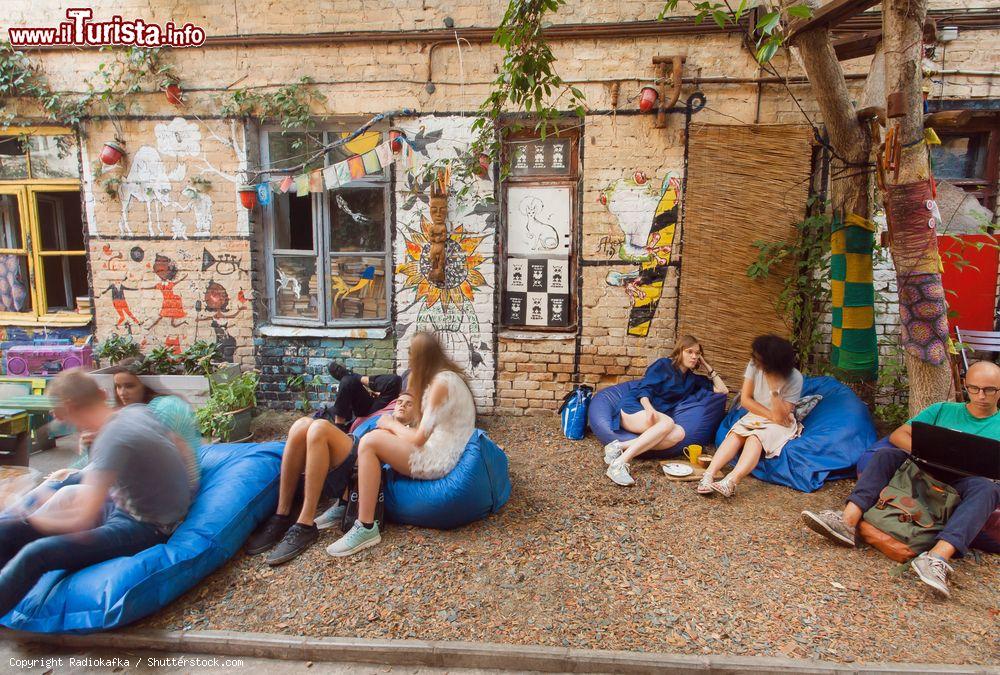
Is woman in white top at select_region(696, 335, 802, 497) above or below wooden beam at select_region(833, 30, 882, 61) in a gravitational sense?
below

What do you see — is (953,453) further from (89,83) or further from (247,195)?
(89,83)

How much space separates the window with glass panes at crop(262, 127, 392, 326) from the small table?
7.77ft

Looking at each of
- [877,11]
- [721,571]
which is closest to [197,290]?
[721,571]

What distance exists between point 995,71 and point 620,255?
391 centimetres

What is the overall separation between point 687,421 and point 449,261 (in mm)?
2927

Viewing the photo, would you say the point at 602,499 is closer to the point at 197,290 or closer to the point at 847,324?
the point at 847,324

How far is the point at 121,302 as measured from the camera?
6.09m

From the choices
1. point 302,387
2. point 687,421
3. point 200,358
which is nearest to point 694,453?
point 687,421

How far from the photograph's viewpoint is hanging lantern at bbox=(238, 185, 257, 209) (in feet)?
18.7

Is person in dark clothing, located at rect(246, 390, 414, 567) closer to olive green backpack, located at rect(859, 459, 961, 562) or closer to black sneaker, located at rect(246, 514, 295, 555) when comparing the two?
black sneaker, located at rect(246, 514, 295, 555)

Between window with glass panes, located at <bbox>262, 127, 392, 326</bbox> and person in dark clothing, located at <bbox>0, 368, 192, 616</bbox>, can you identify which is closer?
person in dark clothing, located at <bbox>0, 368, 192, 616</bbox>

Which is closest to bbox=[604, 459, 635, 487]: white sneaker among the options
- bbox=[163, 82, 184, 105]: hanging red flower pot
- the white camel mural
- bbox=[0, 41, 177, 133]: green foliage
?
the white camel mural

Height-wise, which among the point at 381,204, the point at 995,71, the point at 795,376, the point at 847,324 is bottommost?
the point at 795,376

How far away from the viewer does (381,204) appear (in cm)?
593
